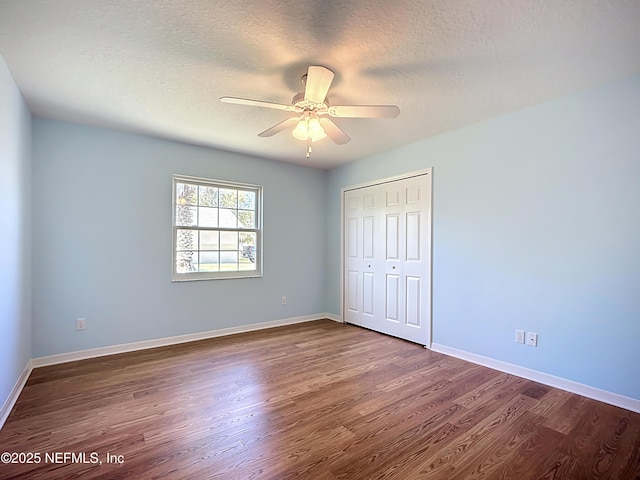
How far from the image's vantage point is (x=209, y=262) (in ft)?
13.4

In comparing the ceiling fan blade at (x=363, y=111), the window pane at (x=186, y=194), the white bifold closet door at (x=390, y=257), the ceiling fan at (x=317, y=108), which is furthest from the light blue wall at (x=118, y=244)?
the ceiling fan blade at (x=363, y=111)

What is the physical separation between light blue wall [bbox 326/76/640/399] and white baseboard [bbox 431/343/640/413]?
0.04 m

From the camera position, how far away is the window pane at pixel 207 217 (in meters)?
4.00

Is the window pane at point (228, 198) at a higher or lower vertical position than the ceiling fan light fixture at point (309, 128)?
lower

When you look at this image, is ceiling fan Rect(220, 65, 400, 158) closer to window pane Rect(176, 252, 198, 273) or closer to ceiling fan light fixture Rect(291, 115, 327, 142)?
ceiling fan light fixture Rect(291, 115, 327, 142)

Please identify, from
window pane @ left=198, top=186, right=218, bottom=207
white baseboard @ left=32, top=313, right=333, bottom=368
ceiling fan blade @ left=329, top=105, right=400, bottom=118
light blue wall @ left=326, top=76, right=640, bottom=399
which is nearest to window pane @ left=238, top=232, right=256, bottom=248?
window pane @ left=198, top=186, right=218, bottom=207

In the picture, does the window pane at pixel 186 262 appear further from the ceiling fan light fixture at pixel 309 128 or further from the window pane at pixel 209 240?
the ceiling fan light fixture at pixel 309 128

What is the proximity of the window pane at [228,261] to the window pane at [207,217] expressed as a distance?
42cm

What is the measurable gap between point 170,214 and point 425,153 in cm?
306

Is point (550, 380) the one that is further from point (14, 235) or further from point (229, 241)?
Result: point (14, 235)

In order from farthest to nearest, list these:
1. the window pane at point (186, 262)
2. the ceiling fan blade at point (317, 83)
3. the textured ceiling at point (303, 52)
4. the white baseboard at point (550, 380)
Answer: the window pane at point (186, 262) < the white baseboard at point (550, 380) < the ceiling fan blade at point (317, 83) < the textured ceiling at point (303, 52)

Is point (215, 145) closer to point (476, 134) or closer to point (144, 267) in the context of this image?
point (144, 267)

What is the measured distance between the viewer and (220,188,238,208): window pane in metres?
4.19

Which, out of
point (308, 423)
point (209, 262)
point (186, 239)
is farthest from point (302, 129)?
point (209, 262)
